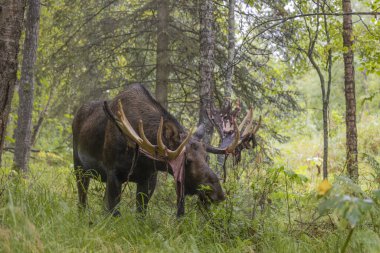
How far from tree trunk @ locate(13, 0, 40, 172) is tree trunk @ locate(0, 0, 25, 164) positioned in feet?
15.8

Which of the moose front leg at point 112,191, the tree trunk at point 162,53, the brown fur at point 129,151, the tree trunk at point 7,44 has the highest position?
the tree trunk at point 162,53

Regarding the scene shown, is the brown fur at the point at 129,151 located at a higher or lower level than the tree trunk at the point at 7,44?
lower

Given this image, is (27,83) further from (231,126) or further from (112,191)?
(231,126)

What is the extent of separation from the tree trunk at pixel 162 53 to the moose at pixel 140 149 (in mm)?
2642

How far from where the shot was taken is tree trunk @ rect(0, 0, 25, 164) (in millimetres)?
5320

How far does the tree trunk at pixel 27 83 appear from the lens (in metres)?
10.0

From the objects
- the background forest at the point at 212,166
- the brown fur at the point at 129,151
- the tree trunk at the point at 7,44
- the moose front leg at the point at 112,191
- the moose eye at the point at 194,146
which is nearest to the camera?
the background forest at the point at 212,166

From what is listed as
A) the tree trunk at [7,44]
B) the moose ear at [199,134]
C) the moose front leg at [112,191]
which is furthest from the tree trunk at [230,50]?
the tree trunk at [7,44]

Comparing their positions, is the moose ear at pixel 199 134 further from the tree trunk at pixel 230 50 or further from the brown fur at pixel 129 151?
the tree trunk at pixel 230 50

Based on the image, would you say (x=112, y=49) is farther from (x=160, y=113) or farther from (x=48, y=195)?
(x=48, y=195)

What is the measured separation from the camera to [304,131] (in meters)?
25.4

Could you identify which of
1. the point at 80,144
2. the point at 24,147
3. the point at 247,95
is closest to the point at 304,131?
the point at 247,95

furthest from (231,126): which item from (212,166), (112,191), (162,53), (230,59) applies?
(162,53)

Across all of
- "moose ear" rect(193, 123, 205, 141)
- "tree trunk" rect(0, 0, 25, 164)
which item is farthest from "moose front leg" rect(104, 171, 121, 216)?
"tree trunk" rect(0, 0, 25, 164)
